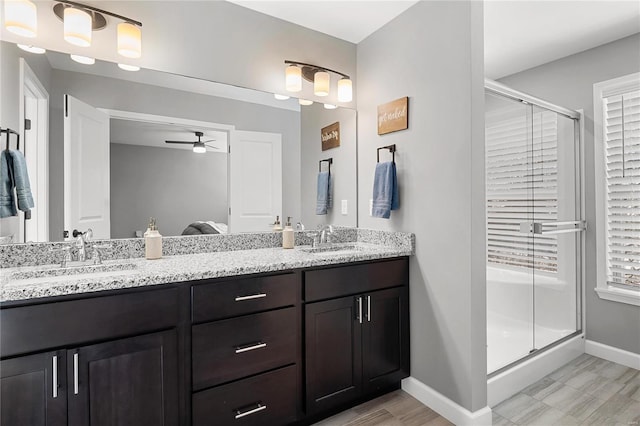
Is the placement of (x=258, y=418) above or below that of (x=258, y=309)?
below

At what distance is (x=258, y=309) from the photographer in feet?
5.32

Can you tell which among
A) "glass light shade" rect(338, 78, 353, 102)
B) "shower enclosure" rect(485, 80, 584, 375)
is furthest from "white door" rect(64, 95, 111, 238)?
"shower enclosure" rect(485, 80, 584, 375)

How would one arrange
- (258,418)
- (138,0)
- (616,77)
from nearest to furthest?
(258,418) → (138,0) → (616,77)

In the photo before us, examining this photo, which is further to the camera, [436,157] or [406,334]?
[406,334]

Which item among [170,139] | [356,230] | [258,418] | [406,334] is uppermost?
[170,139]

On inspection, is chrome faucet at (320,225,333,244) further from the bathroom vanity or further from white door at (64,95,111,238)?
white door at (64,95,111,238)

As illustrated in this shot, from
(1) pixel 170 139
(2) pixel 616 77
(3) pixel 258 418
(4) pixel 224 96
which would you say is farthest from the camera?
(2) pixel 616 77

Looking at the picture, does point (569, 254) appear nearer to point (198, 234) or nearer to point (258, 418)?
point (258, 418)

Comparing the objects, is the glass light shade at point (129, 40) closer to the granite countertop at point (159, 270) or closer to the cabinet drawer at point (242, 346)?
the granite countertop at point (159, 270)

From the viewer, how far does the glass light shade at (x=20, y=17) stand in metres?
1.52

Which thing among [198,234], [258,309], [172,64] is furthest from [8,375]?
[172,64]

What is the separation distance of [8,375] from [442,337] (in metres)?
1.97

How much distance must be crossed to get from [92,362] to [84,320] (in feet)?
0.54

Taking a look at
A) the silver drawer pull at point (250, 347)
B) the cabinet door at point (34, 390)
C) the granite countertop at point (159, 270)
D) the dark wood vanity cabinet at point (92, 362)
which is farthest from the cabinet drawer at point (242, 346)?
the cabinet door at point (34, 390)
